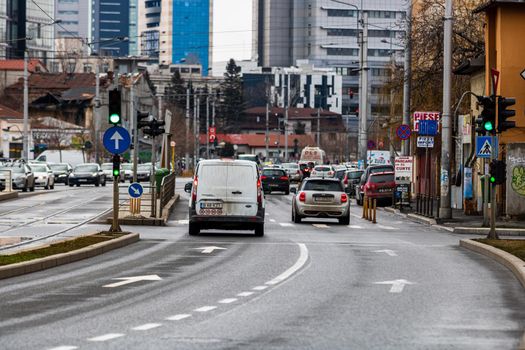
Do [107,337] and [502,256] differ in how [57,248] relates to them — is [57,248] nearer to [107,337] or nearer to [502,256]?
[502,256]

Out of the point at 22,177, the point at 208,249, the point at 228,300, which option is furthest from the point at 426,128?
the point at 228,300

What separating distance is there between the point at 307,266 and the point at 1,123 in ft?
351

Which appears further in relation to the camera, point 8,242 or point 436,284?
point 8,242

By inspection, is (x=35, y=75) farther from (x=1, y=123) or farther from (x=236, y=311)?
(x=236, y=311)

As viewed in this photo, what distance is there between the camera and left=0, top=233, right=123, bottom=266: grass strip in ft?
72.2

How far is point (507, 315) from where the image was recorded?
1527 centimetres

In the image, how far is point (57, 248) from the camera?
24953 mm

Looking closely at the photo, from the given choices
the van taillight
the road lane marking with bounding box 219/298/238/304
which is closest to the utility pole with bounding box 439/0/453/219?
the van taillight

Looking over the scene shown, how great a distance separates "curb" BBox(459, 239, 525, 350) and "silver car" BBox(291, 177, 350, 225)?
11790 mm

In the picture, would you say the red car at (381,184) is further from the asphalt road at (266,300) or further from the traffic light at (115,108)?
the asphalt road at (266,300)

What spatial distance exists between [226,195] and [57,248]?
8.77m

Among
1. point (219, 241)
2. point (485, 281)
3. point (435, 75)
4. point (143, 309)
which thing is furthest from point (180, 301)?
point (435, 75)

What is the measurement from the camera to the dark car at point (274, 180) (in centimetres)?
7506

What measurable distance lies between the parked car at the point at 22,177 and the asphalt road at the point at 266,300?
4101 centimetres
